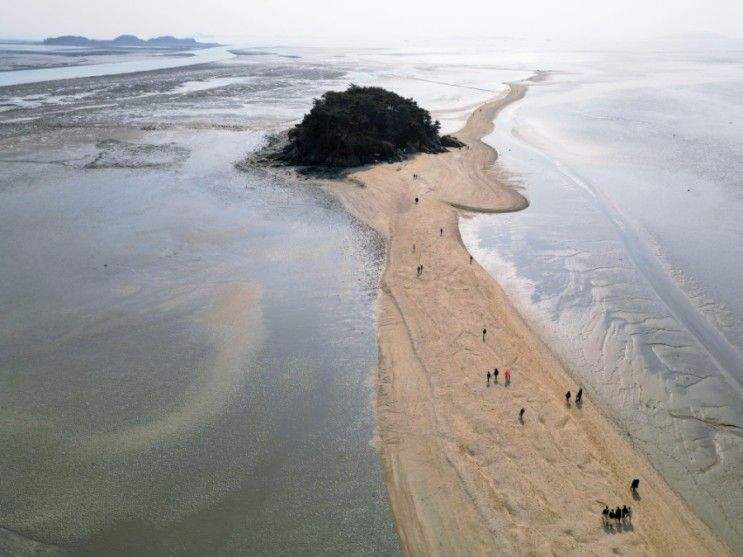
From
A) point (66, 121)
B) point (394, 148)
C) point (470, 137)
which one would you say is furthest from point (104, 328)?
point (66, 121)

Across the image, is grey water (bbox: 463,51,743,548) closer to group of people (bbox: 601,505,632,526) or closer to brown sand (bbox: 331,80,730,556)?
brown sand (bbox: 331,80,730,556)

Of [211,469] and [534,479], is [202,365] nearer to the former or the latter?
[211,469]

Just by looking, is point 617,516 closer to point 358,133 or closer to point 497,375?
point 497,375

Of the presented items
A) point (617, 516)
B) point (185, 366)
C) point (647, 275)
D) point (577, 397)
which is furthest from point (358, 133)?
point (617, 516)

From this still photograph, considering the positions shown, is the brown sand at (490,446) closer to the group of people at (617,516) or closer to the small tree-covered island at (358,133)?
the group of people at (617,516)

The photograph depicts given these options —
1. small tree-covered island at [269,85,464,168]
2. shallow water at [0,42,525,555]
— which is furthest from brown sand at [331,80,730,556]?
small tree-covered island at [269,85,464,168]
